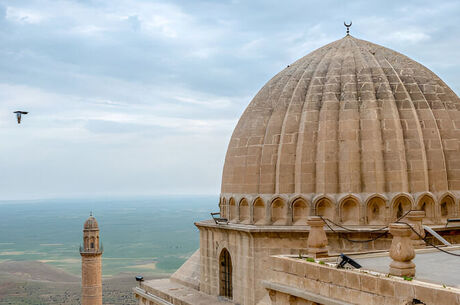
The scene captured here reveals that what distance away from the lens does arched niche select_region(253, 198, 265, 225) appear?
1373 centimetres

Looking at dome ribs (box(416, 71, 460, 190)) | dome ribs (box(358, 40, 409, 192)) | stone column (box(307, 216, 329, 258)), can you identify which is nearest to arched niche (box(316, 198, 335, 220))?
dome ribs (box(358, 40, 409, 192))

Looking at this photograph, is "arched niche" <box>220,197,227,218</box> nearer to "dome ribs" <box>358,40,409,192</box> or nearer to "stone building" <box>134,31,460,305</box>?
"stone building" <box>134,31,460,305</box>

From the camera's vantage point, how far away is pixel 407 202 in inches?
506

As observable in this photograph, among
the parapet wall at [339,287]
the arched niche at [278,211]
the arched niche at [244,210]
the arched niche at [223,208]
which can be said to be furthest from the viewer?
the arched niche at [223,208]

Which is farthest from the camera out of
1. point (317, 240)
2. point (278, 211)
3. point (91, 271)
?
point (91, 271)

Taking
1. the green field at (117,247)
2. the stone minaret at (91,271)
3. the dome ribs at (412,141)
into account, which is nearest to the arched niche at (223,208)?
the dome ribs at (412,141)

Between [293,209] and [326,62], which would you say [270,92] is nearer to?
[326,62]

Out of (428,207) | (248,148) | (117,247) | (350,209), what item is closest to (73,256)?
(117,247)

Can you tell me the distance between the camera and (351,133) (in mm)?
13336

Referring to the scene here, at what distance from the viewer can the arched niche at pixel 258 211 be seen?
13.7 meters

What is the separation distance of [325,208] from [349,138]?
1667mm

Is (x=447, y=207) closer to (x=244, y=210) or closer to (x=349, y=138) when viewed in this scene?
(x=349, y=138)

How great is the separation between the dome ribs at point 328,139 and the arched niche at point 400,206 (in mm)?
1316

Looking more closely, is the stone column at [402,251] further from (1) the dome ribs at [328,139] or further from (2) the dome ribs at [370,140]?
(1) the dome ribs at [328,139]
